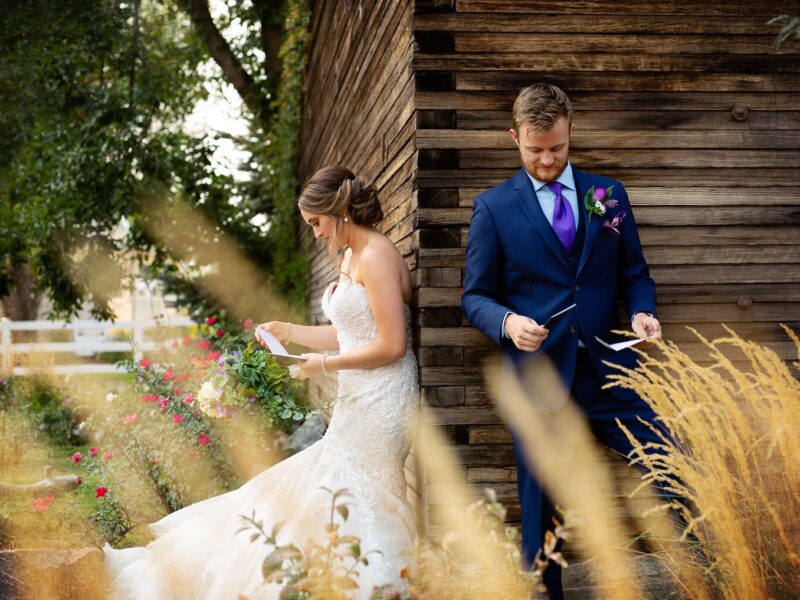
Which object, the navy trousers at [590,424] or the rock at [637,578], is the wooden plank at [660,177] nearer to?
the navy trousers at [590,424]

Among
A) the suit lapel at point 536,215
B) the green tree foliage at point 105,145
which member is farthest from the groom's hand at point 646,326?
the green tree foliage at point 105,145

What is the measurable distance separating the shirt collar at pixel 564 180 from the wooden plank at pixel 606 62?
94cm

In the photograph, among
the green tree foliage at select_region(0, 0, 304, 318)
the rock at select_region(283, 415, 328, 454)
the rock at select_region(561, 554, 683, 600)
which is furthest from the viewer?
the green tree foliage at select_region(0, 0, 304, 318)

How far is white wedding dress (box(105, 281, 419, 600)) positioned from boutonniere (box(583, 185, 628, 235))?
116cm

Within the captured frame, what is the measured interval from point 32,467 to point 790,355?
675 centimetres

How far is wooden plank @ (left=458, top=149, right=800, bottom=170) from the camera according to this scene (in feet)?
13.4

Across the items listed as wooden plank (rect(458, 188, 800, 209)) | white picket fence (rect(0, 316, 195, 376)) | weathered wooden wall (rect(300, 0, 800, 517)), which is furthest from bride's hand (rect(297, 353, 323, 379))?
white picket fence (rect(0, 316, 195, 376))

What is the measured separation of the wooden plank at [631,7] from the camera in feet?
13.2

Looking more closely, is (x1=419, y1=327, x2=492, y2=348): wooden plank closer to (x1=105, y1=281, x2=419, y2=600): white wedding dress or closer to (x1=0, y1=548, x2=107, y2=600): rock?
(x1=105, y1=281, x2=419, y2=600): white wedding dress

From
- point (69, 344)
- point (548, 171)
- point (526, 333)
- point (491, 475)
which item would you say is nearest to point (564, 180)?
point (548, 171)

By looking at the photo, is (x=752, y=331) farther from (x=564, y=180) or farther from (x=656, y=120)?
(x=564, y=180)

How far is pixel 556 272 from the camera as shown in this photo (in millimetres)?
3199

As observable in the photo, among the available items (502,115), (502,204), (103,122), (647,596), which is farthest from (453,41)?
(103,122)

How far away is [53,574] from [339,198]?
7.25ft
